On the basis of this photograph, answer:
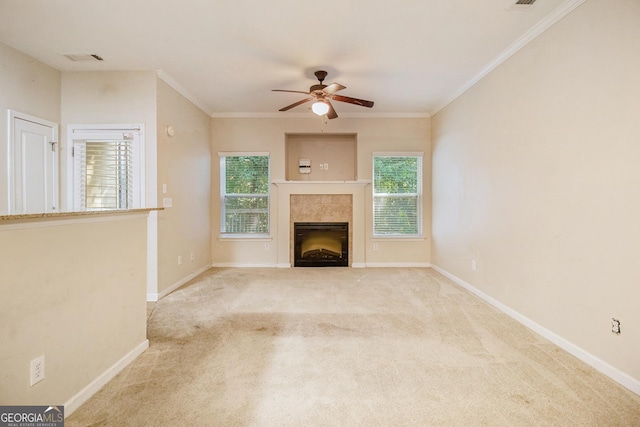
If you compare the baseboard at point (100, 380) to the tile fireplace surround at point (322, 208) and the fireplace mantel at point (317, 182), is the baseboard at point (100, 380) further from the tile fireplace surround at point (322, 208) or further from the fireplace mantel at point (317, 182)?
the fireplace mantel at point (317, 182)

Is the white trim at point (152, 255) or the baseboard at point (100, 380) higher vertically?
the white trim at point (152, 255)

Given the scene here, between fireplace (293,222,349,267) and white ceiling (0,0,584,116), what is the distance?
2.36 metres

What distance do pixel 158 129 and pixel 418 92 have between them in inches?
137

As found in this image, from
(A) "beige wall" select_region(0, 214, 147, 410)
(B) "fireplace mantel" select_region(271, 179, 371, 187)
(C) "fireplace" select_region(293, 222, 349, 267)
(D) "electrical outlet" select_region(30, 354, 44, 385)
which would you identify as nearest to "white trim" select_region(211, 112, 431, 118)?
(B) "fireplace mantel" select_region(271, 179, 371, 187)

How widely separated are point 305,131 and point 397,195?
2013mm

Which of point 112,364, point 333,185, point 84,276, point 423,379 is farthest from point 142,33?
point 423,379

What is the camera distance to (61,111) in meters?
3.47


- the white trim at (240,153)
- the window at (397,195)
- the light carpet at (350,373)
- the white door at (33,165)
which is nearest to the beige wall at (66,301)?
the light carpet at (350,373)

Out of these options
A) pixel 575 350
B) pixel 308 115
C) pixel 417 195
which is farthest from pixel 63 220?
pixel 417 195

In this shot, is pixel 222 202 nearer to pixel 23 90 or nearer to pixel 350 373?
pixel 23 90

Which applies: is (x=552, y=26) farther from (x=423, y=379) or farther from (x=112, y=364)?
(x=112, y=364)

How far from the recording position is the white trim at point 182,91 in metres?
3.52

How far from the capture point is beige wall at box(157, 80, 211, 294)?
11.7ft

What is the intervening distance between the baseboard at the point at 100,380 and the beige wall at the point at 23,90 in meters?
2.28
